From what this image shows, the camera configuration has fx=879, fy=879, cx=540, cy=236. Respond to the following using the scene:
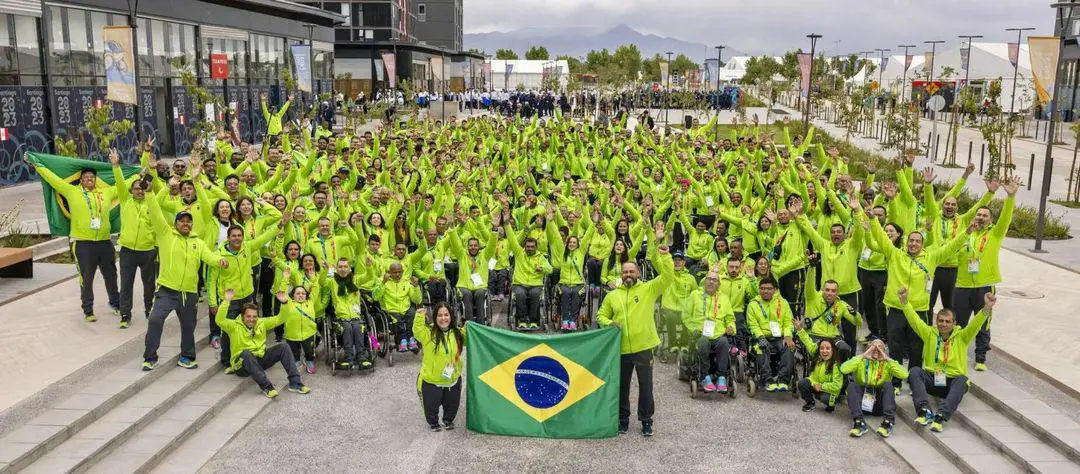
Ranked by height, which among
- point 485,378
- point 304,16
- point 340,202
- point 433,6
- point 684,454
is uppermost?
point 433,6

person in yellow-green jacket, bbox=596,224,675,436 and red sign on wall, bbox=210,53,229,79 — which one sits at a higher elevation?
red sign on wall, bbox=210,53,229,79

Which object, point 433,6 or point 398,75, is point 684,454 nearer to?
point 398,75

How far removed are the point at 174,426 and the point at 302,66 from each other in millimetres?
26589

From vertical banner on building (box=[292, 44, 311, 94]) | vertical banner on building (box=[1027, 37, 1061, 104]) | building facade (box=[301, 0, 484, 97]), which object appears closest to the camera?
vertical banner on building (box=[1027, 37, 1061, 104])

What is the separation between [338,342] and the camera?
38.2ft

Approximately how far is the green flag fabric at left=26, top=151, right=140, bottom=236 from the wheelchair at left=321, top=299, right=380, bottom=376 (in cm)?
362

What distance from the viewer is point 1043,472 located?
328 inches

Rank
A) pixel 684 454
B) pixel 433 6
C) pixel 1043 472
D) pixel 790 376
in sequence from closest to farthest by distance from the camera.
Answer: pixel 1043 472 → pixel 684 454 → pixel 790 376 → pixel 433 6

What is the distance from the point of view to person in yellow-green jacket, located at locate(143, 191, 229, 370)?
34.1ft

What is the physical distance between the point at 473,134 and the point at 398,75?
165 ft

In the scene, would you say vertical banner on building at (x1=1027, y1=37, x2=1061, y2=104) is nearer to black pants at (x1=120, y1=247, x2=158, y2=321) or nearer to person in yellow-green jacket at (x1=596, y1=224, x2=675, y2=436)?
person in yellow-green jacket at (x1=596, y1=224, x2=675, y2=436)

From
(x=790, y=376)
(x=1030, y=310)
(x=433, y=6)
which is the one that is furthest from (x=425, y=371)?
(x=433, y=6)

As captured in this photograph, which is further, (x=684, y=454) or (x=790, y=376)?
(x=790, y=376)

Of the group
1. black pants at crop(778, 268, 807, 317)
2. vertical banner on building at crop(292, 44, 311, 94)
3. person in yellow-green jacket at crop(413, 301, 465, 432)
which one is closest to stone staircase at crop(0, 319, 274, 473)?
person in yellow-green jacket at crop(413, 301, 465, 432)
